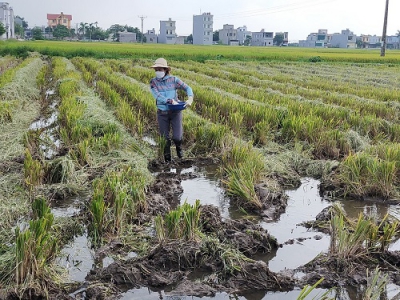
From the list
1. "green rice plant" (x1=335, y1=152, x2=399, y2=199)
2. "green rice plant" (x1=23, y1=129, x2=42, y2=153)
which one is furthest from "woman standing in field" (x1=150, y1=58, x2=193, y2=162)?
"green rice plant" (x1=335, y1=152, x2=399, y2=199)

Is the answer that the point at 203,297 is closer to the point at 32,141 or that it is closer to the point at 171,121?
the point at 171,121

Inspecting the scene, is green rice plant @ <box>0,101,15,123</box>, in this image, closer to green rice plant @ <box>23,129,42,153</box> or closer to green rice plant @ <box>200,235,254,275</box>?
green rice plant @ <box>23,129,42,153</box>

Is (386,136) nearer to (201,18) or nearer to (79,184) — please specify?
(79,184)

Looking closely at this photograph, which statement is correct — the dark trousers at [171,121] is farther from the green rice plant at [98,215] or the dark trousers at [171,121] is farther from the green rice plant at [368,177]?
the green rice plant at [98,215]

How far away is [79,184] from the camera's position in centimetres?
463

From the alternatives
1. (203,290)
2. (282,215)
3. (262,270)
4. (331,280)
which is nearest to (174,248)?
(203,290)

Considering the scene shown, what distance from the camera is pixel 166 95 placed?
556cm

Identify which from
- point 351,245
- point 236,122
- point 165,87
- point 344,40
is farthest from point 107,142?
point 344,40

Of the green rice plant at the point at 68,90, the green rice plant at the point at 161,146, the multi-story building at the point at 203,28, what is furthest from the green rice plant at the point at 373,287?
the multi-story building at the point at 203,28

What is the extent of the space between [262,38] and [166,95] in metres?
97.6

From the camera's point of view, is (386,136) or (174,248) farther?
(386,136)

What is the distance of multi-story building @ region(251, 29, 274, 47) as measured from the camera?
324 feet

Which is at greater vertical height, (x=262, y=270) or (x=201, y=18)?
(x=201, y=18)

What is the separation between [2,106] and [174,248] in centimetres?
567
